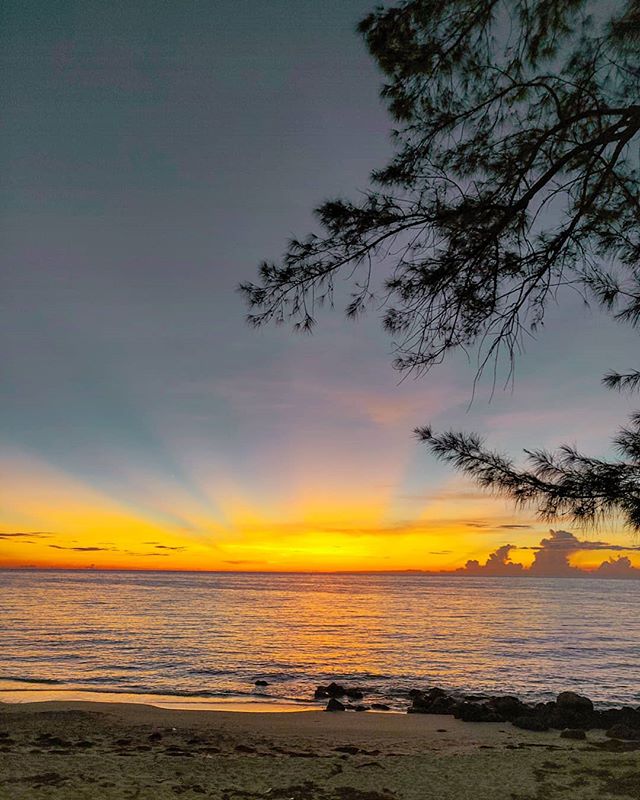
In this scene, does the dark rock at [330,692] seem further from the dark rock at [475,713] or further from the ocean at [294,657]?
the dark rock at [475,713]

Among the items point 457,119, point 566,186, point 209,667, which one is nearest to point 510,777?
point 566,186

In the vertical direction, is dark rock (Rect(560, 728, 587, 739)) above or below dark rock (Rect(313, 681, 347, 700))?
above

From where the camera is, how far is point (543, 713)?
61.1 feet

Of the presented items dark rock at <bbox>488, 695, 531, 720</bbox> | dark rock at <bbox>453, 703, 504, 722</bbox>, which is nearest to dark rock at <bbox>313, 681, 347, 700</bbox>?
dark rock at <bbox>453, 703, 504, 722</bbox>

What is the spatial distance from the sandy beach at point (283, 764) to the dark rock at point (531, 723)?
699 millimetres

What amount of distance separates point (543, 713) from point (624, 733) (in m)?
3.21

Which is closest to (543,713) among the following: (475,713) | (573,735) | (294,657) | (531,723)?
(531,723)

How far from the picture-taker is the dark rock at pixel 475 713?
61.0 ft

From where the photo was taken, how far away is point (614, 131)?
232 inches

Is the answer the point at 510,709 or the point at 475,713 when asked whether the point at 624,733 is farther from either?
the point at 475,713

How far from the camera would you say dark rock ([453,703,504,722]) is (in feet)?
61.0

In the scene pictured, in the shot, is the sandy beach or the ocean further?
the ocean

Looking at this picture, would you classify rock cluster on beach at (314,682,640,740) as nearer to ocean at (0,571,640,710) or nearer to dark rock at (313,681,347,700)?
ocean at (0,571,640,710)

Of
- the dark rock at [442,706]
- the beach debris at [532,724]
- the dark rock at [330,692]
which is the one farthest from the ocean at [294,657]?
the beach debris at [532,724]
